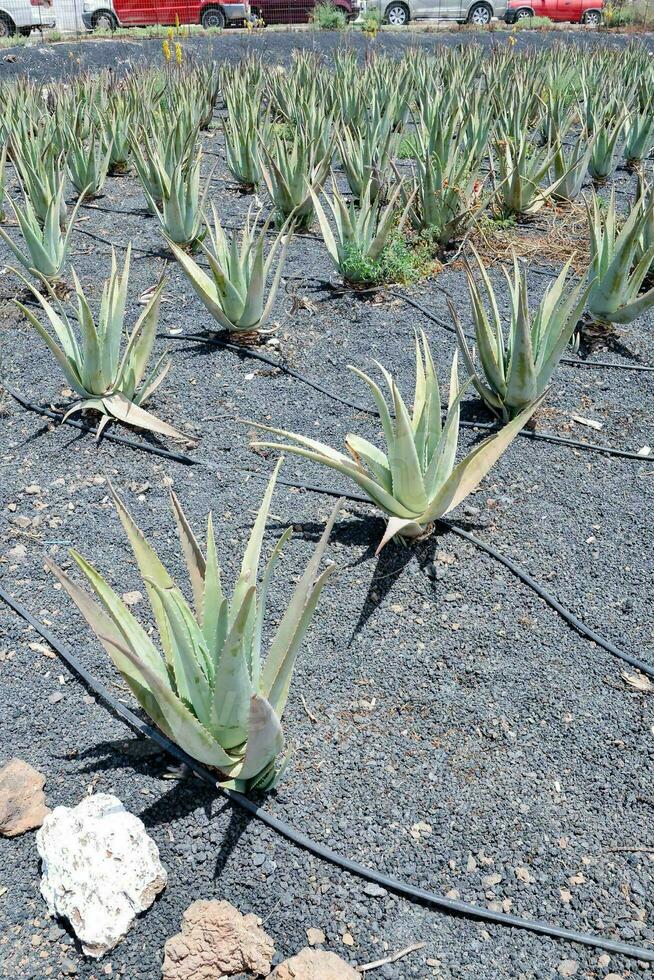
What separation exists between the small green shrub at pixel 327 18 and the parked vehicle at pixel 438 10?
219cm

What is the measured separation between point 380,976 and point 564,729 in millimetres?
780

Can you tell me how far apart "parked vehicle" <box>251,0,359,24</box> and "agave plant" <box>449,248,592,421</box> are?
747 inches

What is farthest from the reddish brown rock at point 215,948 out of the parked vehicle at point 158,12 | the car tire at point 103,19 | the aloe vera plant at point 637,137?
the car tire at point 103,19

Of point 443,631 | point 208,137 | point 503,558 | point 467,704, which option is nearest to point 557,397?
point 503,558

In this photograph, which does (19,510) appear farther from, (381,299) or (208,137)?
(208,137)

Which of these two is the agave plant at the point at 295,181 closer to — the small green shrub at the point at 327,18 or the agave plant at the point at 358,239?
the agave plant at the point at 358,239

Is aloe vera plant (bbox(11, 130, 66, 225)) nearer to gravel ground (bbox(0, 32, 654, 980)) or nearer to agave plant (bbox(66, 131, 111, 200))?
agave plant (bbox(66, 131, 111, 200))

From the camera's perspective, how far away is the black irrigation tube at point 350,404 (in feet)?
10.3

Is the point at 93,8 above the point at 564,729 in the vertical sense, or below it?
above

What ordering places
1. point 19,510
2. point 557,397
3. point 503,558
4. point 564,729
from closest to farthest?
point 564,729
point 503,558
point 19,510
point 557,397

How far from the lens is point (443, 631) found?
234cm

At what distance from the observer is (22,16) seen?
16250 millimetres

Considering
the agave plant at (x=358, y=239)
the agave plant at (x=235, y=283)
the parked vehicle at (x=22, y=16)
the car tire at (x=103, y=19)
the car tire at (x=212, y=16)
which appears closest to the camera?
the agave plant at (x=235, y=283)

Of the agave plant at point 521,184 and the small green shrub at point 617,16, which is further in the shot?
the small green shrub at point 617,16
